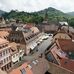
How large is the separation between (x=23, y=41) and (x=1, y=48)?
1864 centimetres

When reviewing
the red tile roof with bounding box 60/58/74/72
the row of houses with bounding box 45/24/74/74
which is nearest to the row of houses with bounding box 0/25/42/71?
the row of houses with bounding box 45/24/74/74

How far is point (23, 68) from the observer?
126 feet

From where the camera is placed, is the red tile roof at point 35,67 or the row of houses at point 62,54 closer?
the red tile roof at point 35,67

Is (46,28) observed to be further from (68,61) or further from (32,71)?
(32,71)

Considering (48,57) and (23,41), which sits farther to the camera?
(23,41)

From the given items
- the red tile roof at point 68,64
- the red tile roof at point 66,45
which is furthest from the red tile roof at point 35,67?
the red tile roof at point 66,45

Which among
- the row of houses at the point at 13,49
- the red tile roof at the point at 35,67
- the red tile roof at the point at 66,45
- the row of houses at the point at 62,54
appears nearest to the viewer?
the red tile roof at the point at 35,67

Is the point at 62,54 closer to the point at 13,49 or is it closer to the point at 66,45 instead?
the point at 66,45

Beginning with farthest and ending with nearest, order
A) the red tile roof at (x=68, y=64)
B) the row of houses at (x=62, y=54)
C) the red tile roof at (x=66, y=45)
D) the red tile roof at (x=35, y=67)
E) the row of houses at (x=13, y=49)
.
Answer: the red tile roof at (x=66, y=45)
the row of houses at (x=13, y=49)
the row of houses at (x=62, y=54)
the red tile roof at (x=68, y=64)
the red tile roof at (x=35, y=67)

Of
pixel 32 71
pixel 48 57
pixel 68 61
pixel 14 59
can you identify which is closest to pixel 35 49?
pixel 14 59

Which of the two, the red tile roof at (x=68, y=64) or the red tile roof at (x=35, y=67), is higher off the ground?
the red tile roof at (x=35, y=67)

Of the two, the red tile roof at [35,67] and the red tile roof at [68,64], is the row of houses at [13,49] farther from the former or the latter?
the red tile roof at [68,64]

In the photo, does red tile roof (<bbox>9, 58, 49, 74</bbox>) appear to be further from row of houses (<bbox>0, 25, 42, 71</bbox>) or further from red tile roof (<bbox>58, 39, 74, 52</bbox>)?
red tile roof (<bbox>58, 39, 74, 52</bbox>)

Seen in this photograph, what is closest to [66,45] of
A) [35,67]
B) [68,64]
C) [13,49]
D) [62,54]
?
[62,54]
